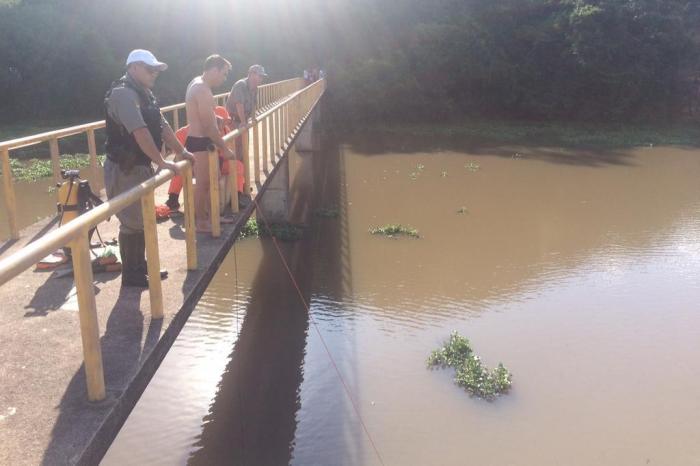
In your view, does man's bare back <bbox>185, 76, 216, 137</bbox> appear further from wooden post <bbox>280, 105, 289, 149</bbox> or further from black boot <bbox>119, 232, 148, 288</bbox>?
wooden post <bbox>280, 105, 289, 149</bbox>

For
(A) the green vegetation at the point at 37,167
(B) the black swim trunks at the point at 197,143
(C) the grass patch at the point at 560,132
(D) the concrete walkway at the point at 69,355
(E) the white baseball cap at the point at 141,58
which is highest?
(E) the white baseball cap at the point at 141,58

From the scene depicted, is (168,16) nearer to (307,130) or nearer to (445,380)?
(307,130)

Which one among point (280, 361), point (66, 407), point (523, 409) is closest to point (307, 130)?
point (280, 361)

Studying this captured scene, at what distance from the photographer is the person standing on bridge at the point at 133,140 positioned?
354 centimetres

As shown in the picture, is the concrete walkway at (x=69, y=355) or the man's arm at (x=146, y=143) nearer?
the concrete walkway at (x=69, y=355)

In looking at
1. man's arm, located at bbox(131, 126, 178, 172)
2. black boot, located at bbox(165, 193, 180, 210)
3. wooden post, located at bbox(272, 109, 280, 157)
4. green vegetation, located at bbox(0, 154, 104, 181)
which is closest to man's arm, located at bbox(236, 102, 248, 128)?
black boot, located at bbox(165, 193, 180, 210)

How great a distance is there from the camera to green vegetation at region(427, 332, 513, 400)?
19.4 feet

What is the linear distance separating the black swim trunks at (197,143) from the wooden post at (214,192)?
0.14 meters

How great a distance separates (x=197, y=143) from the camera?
5.09 metres

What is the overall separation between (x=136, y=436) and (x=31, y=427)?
295 cm

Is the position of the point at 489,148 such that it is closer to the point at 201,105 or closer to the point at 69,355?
the point at 201,105

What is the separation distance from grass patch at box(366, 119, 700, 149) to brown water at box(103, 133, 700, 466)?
38.1 feet

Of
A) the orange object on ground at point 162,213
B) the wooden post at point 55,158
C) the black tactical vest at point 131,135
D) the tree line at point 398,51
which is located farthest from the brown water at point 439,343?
the tree line at point 398,51

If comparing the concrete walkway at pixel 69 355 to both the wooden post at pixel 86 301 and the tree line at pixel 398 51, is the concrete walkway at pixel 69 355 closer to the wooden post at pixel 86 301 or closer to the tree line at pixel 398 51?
the wooden post at pixel 86 301
